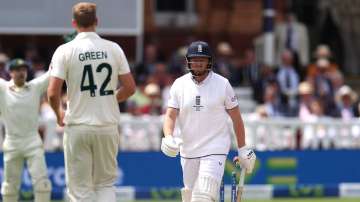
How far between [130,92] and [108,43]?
42 cm

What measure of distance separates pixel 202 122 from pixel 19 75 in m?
2.70

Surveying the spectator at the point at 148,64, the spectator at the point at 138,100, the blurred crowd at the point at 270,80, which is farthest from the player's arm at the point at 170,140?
the spectator at the point at 148,64

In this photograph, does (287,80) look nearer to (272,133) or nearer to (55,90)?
(272,133)

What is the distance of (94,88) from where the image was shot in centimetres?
896

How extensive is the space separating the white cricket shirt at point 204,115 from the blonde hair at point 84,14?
2.90 ft

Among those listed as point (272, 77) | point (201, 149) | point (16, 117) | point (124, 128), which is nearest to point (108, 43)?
point (201, 149)

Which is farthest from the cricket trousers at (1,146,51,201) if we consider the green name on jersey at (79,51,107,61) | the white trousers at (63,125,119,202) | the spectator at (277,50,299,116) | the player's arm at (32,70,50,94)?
the spectator at (277,50,299,116)

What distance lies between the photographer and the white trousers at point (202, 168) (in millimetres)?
8969

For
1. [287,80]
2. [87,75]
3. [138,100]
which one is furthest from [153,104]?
[87,75]

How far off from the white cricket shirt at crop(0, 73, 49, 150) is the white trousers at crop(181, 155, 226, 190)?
8.05 feet

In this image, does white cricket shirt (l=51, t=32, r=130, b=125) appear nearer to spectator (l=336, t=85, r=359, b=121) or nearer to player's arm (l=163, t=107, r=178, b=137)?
player's arm (l=163, t=107, r=178, b=137)

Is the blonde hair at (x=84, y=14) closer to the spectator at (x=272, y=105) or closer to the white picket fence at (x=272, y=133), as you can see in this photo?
the white picket fence at (x=272, y=133)

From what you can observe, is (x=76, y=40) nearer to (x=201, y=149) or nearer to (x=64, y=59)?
(x=64, y=59)

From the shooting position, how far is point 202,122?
357 inches
